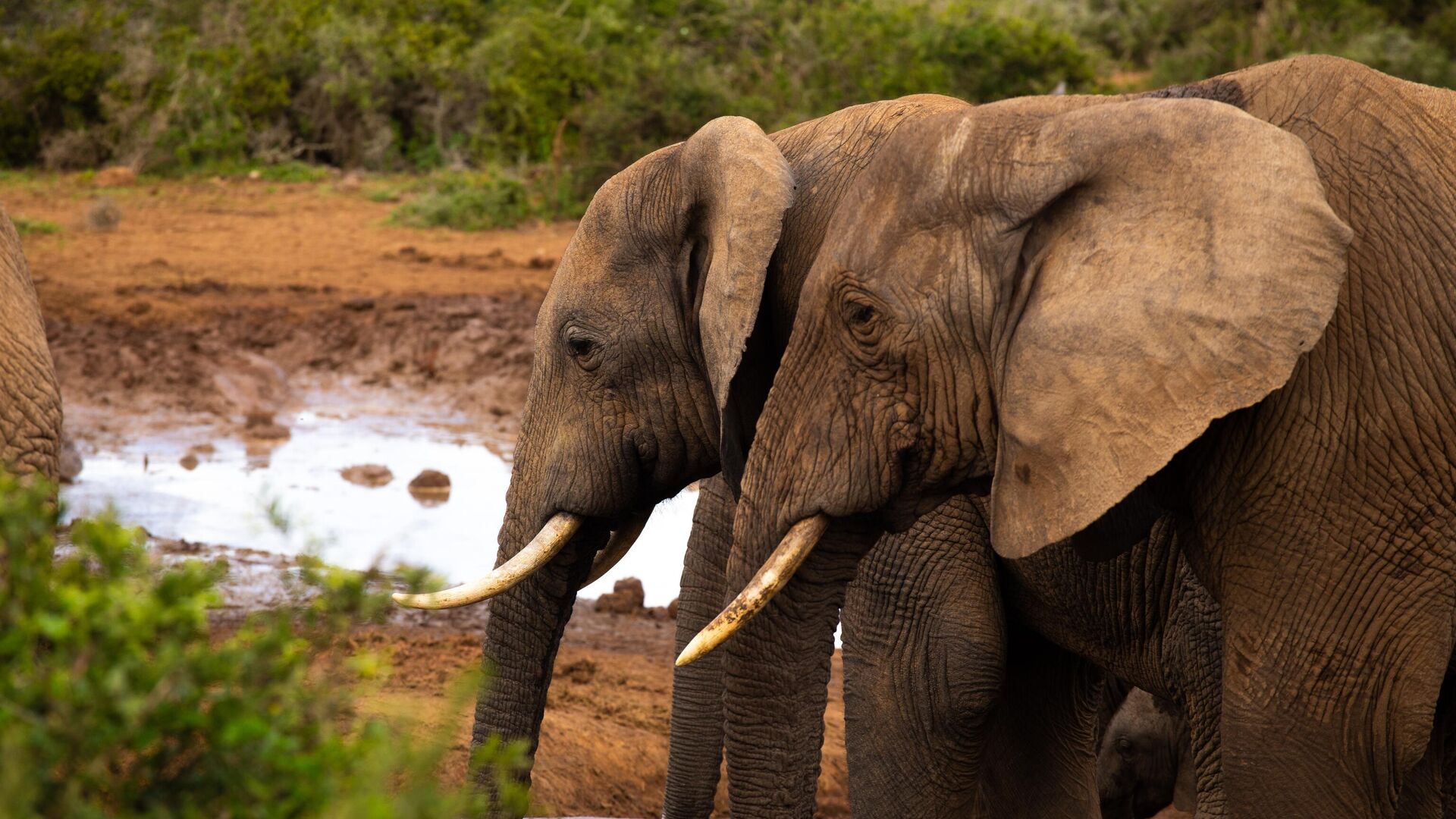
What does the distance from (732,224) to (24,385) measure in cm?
152

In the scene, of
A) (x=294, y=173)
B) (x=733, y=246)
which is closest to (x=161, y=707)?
(x=733, y=246)

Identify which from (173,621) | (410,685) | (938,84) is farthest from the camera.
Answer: (938,84)

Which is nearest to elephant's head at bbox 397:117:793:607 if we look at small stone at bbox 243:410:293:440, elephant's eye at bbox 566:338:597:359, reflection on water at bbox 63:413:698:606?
elephant's eye at bbox 566:338:597:359

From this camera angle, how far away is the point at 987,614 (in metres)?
3.46

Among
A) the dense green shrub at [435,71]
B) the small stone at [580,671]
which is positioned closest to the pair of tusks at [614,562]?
the small stone at [580,671]

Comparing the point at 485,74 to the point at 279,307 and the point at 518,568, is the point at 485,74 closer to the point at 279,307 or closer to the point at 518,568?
the point at 279,307

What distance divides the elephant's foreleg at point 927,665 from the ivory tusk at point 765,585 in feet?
1.83

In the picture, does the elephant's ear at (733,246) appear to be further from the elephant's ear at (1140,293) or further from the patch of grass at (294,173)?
the patch of grass at (294,173)

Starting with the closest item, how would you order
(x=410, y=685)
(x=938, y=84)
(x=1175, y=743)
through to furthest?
(x=1175, y=743), (x=410, y=685), (x=938, y=84)

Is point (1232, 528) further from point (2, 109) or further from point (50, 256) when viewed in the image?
point (2, 109)

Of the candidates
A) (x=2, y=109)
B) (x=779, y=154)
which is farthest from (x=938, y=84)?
(x=779, y=154)

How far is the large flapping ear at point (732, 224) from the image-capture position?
3.18m

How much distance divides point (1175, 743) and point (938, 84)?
9640mm

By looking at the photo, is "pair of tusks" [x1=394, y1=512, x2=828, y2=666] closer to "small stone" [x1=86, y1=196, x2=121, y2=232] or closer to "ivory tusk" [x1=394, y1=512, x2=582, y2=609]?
"ivory tusk" [x1=394, y1=512, x2=582, y2=609]
